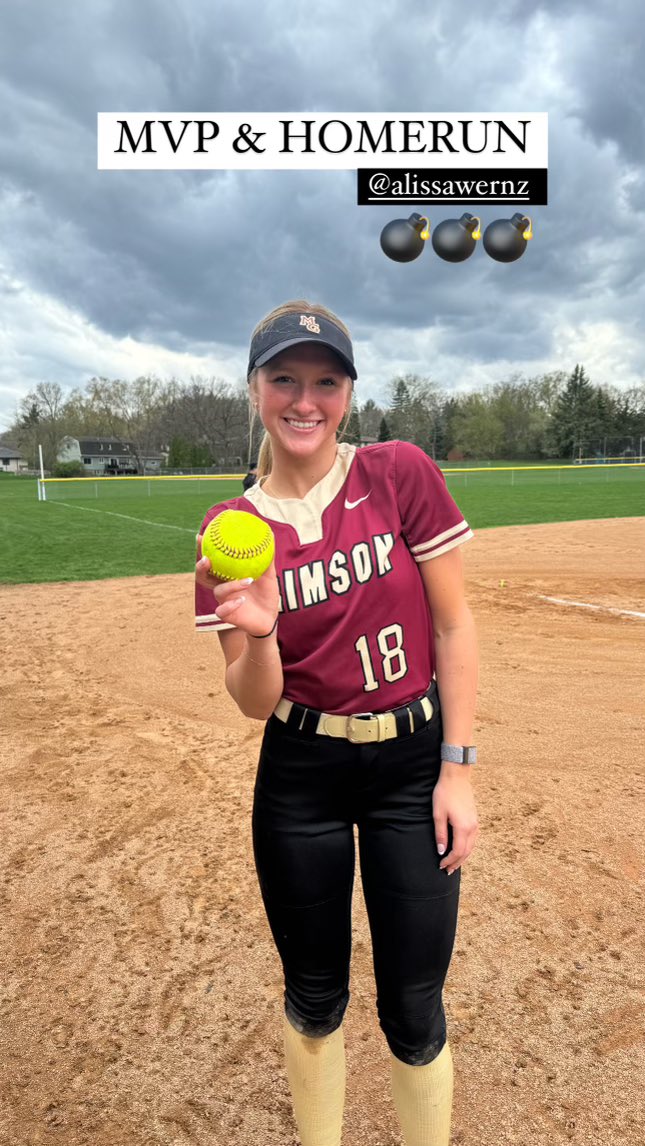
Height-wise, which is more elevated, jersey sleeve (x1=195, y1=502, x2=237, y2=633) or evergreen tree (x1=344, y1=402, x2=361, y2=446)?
evergreen tree (x1=344, y1=402, x2=361, y2=446)

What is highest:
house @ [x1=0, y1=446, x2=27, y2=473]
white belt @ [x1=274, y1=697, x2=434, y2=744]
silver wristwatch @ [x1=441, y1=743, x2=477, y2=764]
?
house @ [x1=0, y1=446, x2=27, y2=473]

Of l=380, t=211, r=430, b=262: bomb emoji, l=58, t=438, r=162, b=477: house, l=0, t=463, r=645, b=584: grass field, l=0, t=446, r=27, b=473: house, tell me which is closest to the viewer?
l=380, t=211, r=430, b=262: bomb emoji

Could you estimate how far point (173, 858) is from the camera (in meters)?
3.26

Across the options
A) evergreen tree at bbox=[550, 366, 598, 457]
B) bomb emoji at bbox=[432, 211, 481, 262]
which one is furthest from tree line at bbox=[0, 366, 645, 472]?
bomb emoji at bbox=[432, 211, 481, 262]

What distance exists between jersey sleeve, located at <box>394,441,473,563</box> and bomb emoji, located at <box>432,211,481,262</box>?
1200cm

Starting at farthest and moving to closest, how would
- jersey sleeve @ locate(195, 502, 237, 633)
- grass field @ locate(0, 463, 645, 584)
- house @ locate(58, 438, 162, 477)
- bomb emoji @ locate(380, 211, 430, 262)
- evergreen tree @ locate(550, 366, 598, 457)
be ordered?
house @ locate(58, 438, 162, 477) < evergreen tree @ locate(550, 366, 598, 457) < grass field @ locate(0, 463, 645, 584) < bomb emoji @ locate(380, 211, 430, 262) < jersey sleeve @ locate(195, 502, 237, 633)

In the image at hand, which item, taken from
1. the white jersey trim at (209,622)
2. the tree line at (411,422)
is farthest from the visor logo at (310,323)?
the tree line at (411,422)

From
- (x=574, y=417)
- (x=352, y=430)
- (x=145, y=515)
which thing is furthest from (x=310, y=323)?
(x=574, y=417)

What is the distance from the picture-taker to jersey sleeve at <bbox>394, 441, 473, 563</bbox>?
154 centimetres

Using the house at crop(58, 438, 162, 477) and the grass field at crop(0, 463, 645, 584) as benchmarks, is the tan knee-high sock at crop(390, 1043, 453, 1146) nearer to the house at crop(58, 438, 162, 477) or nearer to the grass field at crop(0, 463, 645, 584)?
the grass field at crop(0, 463, 645, 584)

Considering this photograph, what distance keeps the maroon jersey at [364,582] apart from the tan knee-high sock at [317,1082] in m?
0.88

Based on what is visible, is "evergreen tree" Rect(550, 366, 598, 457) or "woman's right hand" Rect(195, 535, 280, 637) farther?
"evergreen tree" Rect(550, 366, 598, 457)

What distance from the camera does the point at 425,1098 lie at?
1.65 m

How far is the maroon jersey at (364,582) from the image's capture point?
4.99 feet
